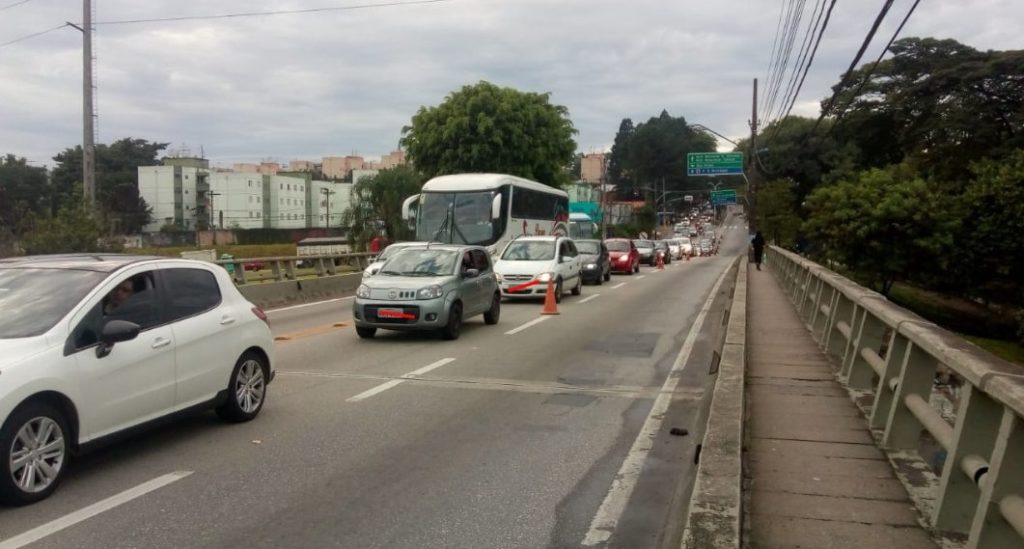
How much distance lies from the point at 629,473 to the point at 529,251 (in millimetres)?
15920

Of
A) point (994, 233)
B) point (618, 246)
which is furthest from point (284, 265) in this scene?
point (994, 233)

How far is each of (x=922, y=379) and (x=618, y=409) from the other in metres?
3.66

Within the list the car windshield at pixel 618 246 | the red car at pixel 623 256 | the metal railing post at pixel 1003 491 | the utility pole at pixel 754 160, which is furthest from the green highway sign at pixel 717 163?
the metal railing post at pixel 1003 491

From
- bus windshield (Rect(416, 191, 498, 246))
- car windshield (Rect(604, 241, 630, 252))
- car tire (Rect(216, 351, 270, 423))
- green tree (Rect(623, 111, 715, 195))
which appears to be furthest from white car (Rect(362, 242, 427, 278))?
green tree (Rect(623, 111, 715, 195))

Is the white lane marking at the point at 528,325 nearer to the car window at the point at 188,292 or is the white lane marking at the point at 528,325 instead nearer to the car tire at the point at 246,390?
the car tire at the point at 246,390

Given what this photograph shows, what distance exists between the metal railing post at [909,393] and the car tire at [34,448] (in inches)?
219

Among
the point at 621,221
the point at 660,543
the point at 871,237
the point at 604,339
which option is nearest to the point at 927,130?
the point at 871,237

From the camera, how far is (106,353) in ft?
20.0

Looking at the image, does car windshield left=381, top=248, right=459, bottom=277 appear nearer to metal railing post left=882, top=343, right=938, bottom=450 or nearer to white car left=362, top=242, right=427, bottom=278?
white car left=362, top=242, right=427, bottom=278

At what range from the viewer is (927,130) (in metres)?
41.3

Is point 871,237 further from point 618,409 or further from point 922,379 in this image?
point 922,379

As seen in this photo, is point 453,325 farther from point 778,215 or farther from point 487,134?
point 778,215

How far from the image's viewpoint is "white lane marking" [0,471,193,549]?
491 centimetres

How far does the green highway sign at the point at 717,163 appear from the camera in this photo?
2138 inches
